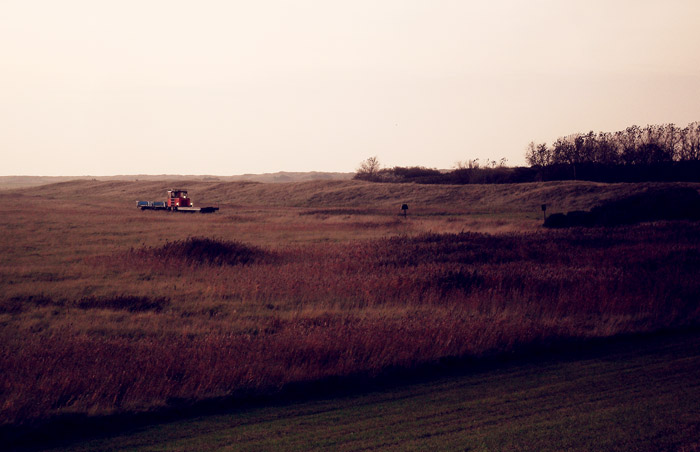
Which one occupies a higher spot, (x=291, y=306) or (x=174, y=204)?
(x=174, y=204)

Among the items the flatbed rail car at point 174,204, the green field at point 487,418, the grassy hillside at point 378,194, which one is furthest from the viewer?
the grassy hillside at point 378,194

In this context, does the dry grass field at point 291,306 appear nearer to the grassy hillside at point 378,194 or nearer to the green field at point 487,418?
the green field at point 487,418

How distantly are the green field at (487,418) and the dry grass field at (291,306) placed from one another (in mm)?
939

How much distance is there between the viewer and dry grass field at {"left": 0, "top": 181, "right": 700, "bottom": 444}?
927 cm

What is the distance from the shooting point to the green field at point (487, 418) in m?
6.89

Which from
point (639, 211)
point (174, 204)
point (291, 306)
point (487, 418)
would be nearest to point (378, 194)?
point (174, 204)

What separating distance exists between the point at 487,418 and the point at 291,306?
8.58 m

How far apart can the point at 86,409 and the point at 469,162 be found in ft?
405

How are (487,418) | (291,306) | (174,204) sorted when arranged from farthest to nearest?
(174,204) → (291,306) → (487,418)

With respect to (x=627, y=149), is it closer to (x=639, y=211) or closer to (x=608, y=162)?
(x=608, y=162)

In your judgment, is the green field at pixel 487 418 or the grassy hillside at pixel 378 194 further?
the grassy hillside at pixel 378 194

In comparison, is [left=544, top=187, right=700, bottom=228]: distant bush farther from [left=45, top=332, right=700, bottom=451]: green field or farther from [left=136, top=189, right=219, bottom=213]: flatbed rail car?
[left=136, top=189, right=219, bottom=213]: flatbed rail car

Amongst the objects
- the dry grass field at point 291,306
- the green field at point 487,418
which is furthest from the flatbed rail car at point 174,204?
the green field at point 487,418

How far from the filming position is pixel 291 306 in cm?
1566
